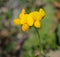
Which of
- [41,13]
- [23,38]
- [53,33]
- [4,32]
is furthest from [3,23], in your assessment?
[41,13]

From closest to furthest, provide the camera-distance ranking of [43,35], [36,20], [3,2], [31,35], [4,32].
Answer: [36,20], [43,35], [31,35], [4,32], [3,2]

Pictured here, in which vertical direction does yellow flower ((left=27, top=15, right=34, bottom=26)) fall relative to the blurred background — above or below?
above

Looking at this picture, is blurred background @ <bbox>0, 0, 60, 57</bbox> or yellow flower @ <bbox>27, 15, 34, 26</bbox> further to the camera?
blurred background @ <bbox>0, 0, 60, 57</bbox>

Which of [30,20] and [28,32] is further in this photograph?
[28,32]

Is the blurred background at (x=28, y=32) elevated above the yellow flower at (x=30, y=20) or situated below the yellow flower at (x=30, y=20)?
below

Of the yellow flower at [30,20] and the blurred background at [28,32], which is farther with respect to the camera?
the blurred background at [28,32]

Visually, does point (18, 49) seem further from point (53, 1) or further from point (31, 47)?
point (53, 1)

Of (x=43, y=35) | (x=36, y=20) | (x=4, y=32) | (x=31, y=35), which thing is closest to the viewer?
(x=36, y=20)

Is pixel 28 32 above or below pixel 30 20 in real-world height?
below
